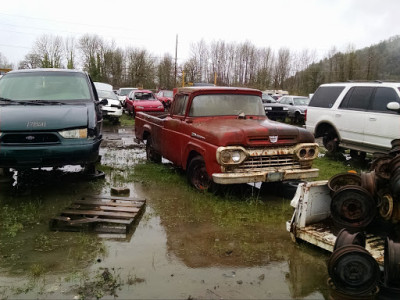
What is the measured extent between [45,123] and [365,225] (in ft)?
15.0

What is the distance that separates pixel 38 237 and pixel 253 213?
2977 mm

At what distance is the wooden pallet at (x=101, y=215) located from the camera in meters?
4.74

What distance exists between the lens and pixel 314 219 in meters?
4.52

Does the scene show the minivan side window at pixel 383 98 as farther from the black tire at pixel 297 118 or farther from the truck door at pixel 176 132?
the black tire at pixel 297 118

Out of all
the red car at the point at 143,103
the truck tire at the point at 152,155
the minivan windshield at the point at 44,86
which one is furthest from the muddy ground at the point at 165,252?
the red car at the point at 143,103

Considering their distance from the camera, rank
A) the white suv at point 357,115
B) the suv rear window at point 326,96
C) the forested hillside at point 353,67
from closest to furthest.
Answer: the white suv at point 357,115, the suv rear window at point 326,96, the forested hillside at point 353,67

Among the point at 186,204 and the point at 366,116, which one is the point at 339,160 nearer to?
the point at 366,116

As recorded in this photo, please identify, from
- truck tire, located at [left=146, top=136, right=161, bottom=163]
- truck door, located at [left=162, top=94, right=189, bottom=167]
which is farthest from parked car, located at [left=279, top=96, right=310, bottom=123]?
truck door, located at [left=162, top=94, right=189, bottom=167]

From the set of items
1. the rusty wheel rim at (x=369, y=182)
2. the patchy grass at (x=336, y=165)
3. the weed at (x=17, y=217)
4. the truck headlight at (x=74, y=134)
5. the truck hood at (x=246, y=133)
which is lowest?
the weed at (x=17, y=217)

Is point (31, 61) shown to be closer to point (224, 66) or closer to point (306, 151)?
point (224, 66)

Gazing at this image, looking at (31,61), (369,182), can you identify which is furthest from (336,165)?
(31,61)

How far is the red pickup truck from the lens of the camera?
5.58m

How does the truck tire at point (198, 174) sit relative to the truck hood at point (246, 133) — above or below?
below

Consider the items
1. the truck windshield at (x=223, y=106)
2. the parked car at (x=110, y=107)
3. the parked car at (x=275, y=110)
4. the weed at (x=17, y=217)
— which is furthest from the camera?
the parked car at (x=275, y=110)
